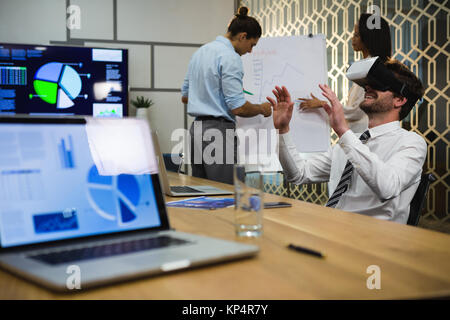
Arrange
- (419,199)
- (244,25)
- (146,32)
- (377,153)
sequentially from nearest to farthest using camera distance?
1. (419,199)
2. (377,153)
3. (244,25)
4. (146,32)

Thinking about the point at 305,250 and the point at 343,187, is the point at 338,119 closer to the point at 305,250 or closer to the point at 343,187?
the point at 343,187

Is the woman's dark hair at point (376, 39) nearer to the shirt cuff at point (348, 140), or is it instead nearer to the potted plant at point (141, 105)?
the shirt cuff at point (348, 140)

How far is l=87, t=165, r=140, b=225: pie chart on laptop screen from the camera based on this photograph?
70cm

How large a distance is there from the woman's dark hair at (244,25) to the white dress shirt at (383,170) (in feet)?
4.12

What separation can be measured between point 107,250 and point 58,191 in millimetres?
129

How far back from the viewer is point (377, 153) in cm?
168

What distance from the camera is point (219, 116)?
2705mm

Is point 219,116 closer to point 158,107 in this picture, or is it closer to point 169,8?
point 158,107

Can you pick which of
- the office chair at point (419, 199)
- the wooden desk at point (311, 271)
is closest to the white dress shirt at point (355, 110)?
the office chair at point (419, 199)

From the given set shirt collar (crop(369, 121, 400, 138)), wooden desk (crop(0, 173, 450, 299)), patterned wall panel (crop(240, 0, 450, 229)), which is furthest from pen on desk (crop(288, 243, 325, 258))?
patterned wall panel (crop(240, 0, 450, 229))

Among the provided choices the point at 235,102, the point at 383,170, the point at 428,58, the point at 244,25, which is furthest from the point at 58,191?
the point at 428,58

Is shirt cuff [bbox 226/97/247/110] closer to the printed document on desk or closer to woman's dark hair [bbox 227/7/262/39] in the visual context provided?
the printed document on desk

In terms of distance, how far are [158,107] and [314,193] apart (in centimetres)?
188

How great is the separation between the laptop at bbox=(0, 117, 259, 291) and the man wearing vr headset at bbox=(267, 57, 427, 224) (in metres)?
0.93
